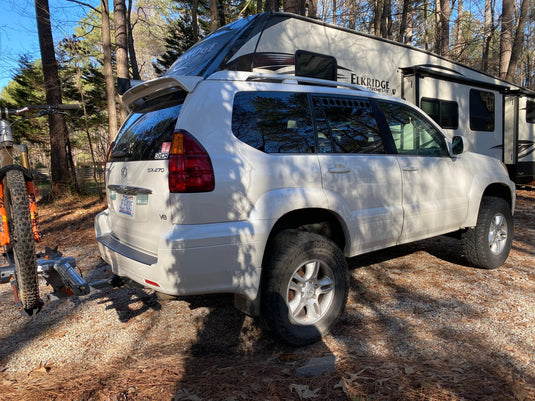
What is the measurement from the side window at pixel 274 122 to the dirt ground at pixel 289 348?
61.7 inches

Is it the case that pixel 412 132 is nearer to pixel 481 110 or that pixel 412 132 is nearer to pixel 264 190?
pixel 264 190

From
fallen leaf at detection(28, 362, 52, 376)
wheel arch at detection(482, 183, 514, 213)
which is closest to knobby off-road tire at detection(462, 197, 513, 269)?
wheel arch at detection(482, 183, 514, 213)

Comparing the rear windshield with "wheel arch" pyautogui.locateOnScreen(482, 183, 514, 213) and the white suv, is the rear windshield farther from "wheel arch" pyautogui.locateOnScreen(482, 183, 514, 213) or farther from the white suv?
"wheel arch" pyautogui.locateOnScreen(482, 183, 514, 213)

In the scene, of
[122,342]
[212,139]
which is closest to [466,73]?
[212,139]

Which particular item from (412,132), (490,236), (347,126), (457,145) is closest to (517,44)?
(490,236)

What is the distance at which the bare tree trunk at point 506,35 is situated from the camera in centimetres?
1373

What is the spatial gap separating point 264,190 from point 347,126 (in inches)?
46.8

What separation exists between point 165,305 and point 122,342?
0.75m

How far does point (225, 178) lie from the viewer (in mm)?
2475

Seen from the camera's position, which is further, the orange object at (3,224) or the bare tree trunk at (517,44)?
the bare tree trunk at (517,44)

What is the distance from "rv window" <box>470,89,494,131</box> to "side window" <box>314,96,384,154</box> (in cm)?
635

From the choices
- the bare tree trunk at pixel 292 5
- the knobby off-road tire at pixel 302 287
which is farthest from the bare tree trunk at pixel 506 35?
the knobby off-road tire at pixel 302 287

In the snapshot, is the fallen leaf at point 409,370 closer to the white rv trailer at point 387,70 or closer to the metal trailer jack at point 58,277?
the metal trailer jack at point 58,277

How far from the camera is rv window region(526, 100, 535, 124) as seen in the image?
1082 centimetres
